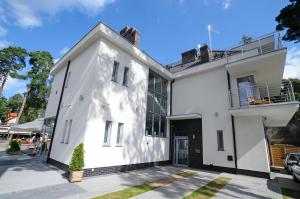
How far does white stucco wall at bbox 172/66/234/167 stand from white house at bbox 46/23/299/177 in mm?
67

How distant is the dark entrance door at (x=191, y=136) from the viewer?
12140mm

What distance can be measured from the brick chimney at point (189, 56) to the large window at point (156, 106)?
4.53 metres

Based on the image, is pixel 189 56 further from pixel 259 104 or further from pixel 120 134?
pixel 120 134

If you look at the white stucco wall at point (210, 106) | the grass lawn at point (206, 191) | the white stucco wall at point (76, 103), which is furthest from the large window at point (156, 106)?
the grass lawn at point (206, 191)

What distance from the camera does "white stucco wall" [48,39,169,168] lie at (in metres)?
8.25

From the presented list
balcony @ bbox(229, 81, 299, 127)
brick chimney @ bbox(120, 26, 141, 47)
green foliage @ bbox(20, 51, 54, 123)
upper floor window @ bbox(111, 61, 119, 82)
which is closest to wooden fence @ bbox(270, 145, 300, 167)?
balcony @ bbox(229, 81, 299, 127)

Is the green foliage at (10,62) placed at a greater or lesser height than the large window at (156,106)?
greater

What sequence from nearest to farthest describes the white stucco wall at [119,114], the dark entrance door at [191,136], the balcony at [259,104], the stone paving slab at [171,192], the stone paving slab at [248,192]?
1. the stone paving slab at [171,192]
2. the stone paving slab at [248,192]
3. the white stucco wall at [119,114]
4. the balcony at [259,104]
5. the dark entrance door at [191,136]

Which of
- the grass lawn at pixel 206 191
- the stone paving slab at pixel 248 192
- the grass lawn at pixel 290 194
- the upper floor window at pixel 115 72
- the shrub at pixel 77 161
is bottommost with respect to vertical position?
A: the grass lawn at pixel 290 194

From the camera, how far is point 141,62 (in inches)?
479

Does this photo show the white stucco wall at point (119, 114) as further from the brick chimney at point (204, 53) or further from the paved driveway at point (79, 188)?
the brick chimney at point (204, 53)

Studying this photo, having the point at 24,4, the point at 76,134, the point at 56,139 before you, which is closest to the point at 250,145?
the point at 76,134

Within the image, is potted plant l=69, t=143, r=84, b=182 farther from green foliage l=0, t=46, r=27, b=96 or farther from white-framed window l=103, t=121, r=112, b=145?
green foliage l=0, t=46, r=27, b=96

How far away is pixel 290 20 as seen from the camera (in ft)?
29.0
